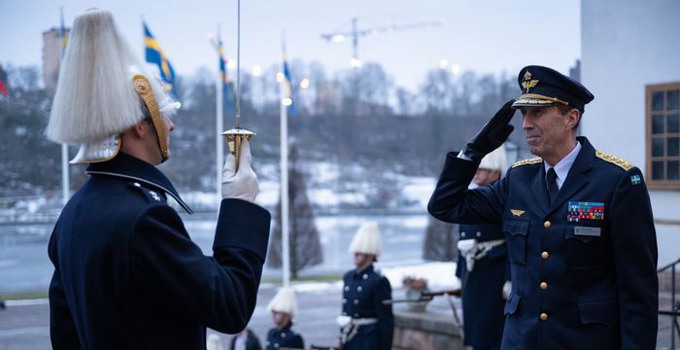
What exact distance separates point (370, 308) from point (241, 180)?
4827 millimetres

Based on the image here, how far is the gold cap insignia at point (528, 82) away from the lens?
316 centimetres

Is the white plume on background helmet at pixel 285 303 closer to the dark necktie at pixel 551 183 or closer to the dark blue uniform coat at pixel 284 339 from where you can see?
the dark blue uniform coat at pixel 284 339

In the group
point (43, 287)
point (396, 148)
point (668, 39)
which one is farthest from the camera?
point (396, 148)

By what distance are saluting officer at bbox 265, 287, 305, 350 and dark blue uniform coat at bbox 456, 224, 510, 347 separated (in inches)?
97.6

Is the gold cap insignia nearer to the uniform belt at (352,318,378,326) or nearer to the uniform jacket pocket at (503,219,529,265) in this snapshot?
the uniform jacket pocket at (503,219,529,265)

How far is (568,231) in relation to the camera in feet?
9.71

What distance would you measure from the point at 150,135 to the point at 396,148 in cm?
3553

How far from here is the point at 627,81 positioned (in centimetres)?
859

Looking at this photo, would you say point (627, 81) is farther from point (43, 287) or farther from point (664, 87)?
point (43, 287)

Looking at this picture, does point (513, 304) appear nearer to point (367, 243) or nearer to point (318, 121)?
point (367, 243)

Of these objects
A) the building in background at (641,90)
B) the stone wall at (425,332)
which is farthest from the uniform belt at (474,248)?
the building in background at (641,90)

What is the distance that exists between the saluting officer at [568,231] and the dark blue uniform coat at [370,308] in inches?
139

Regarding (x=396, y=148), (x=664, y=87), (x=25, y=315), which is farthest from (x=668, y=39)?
A: (x=396, y=148)

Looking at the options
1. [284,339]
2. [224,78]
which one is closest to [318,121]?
[224,78]
